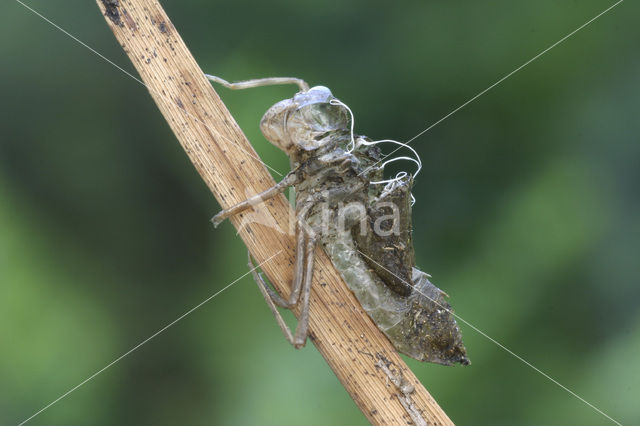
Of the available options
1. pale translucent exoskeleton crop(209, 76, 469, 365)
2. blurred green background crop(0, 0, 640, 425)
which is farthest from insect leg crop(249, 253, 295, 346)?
blurred green background crop(0, 0, 640, 425)

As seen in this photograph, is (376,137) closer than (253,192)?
No

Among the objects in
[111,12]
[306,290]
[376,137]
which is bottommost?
[306,290]

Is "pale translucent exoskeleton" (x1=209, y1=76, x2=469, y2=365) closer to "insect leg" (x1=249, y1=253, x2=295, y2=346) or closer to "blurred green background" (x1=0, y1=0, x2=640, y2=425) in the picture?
"insect leg" (x1=249, y1=253, x2=295, y2=346)

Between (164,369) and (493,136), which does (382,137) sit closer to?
(493,136)

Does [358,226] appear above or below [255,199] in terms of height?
below

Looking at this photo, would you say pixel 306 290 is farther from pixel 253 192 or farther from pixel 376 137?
pixel 376 137

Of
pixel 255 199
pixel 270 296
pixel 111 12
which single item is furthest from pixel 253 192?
→ pixel 111 12
